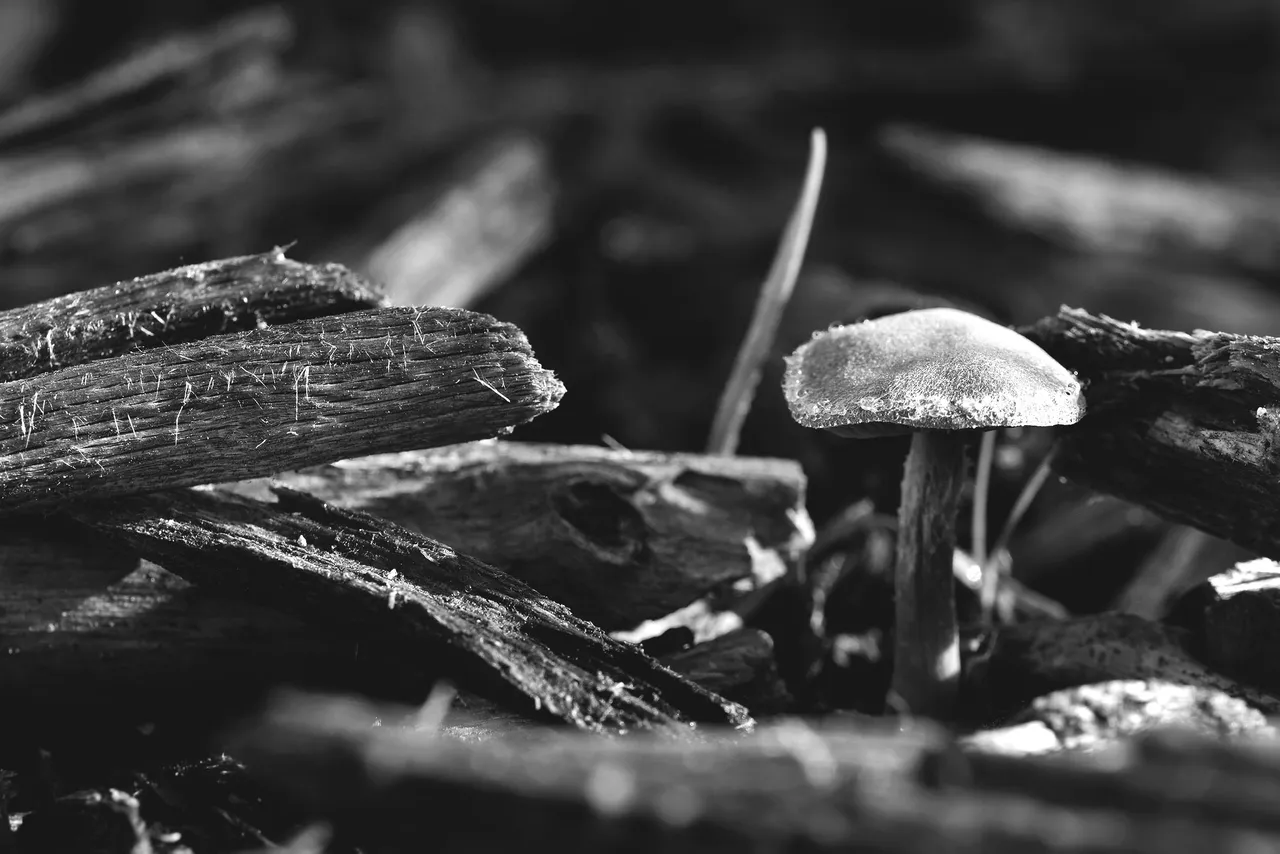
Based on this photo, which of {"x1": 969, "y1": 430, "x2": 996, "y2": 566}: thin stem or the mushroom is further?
{"x1": 969, "y1": 430, "x2": 996, "y2": 566}: thin stem

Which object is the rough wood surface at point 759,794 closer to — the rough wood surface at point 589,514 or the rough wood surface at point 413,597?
the rough wood surface at point 413,597

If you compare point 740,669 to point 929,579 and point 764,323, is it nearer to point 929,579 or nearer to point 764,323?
point 929,579

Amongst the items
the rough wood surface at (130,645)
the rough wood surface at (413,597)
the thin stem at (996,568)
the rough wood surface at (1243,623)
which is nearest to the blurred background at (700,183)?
the thin stem at (996,568)

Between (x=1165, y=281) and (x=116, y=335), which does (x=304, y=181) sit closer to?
(x=116, y=335)

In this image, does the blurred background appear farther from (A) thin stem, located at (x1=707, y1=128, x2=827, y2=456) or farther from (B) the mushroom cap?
(B) the mushroom cap

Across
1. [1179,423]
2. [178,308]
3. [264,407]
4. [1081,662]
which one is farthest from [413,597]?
[1179,423]

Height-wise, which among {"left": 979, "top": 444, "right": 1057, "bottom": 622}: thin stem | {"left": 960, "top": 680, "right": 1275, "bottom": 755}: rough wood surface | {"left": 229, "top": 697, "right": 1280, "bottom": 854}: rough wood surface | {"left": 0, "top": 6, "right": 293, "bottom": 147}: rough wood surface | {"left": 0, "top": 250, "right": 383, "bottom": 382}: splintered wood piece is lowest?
{"left": 979, "top": 444, "right": 1057, "bottom": 622}: thin stem

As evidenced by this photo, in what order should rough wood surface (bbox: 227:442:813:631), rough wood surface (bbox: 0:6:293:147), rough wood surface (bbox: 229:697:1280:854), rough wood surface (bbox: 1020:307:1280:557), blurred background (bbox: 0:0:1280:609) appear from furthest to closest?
rough wood surface (bbox: 0:6:293:147)
blurred background (bbox: 0:0:1280:609)
rough wood surface (bbox: 227:442:813:631)
rough wood surface (bbox: 1020:307:1280:557)
rough wood surface (bbox: 229:697:1280:854)

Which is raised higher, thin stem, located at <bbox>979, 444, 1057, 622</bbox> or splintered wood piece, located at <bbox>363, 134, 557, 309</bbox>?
splintered wood piece, located at <bbox>363, 134, 557, 309</bbox>

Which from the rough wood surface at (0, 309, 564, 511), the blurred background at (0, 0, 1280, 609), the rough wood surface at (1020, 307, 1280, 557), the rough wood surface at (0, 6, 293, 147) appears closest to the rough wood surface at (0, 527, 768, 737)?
the rough wood surface at (0, 309, 564, 511)
